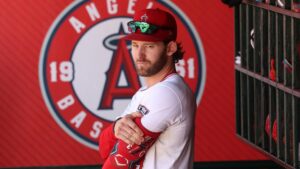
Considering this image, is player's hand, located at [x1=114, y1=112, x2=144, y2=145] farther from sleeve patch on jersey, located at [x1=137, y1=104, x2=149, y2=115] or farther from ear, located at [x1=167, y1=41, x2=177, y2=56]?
ear, located at [x1=167, y1=41, x2=177, y2=56]

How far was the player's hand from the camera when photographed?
351cm

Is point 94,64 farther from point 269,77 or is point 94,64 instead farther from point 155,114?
point 155,114

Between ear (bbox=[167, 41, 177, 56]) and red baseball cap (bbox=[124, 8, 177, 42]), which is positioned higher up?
red baseball cap (bbox=[124, 8, 177, 42])

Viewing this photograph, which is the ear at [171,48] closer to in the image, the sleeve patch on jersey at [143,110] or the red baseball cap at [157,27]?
the red baseball cap at [157,27]

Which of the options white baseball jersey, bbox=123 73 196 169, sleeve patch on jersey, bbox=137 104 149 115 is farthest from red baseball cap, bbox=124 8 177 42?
sleeve patch on jersey, bbox=137 104 149 115

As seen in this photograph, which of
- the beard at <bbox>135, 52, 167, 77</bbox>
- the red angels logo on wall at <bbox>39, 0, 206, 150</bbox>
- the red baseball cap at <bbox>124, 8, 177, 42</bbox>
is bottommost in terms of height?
the red angels logo on wall at <bbox>39, 0, 206, 150</bbox>

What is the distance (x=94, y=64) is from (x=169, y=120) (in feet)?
11.3

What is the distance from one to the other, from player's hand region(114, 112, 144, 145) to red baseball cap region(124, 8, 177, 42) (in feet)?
1.20

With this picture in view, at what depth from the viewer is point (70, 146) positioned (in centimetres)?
705

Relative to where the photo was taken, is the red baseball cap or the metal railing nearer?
the red baseball cap

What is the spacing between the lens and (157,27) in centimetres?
373

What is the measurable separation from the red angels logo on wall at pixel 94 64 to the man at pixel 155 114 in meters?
3.16

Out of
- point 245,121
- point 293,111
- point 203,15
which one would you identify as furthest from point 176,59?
point 203,15

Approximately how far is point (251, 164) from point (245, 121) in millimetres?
1692
